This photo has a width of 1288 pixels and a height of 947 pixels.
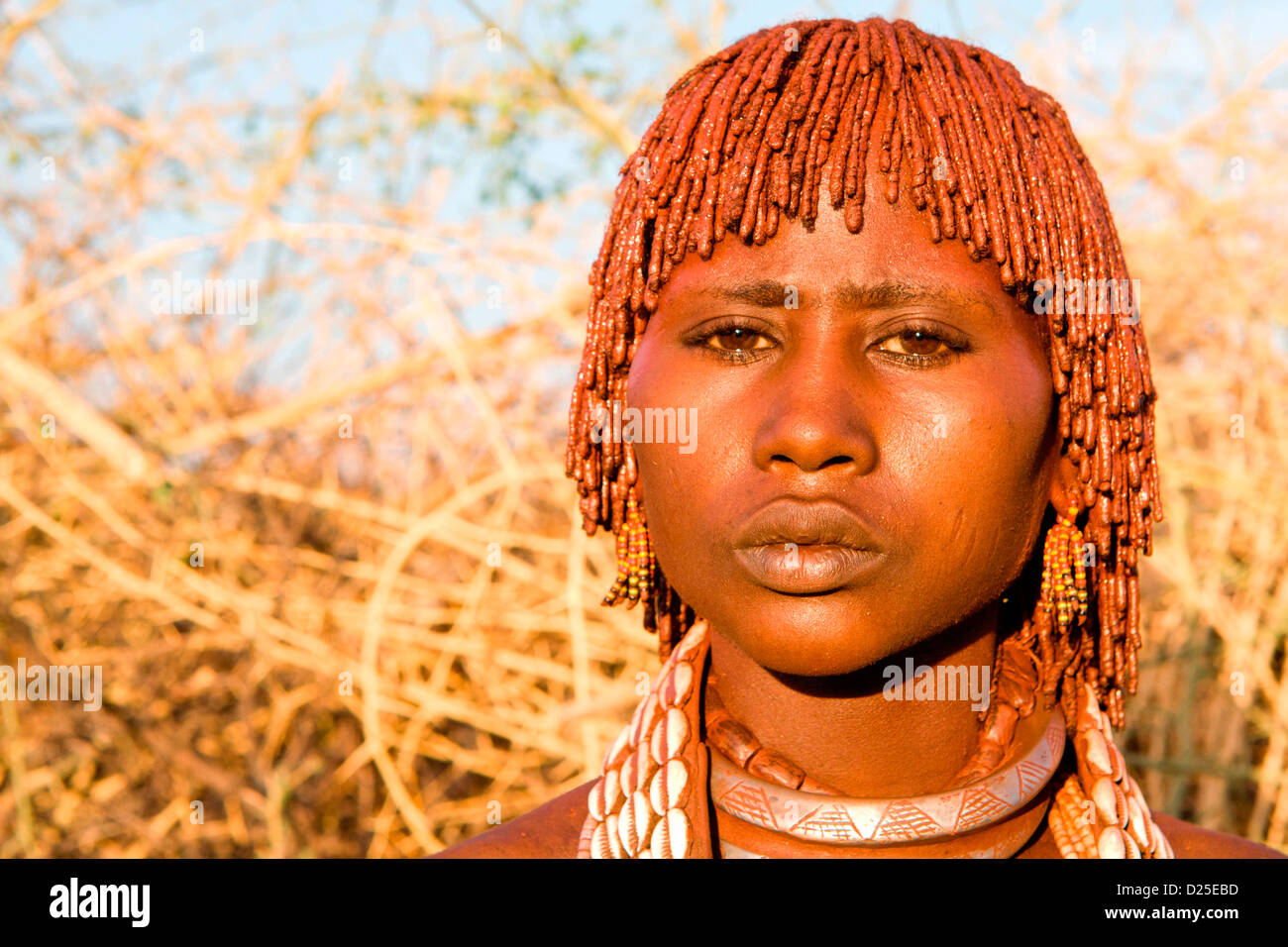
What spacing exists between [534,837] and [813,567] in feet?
2.11

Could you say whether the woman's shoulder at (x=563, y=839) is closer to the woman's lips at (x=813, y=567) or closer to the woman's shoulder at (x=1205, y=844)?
the woman's shoulder at (x=1205, y=844)

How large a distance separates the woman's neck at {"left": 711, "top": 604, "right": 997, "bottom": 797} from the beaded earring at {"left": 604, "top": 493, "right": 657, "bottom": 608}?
196 mm

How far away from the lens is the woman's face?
1.41 meters

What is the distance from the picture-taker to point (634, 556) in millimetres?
1791

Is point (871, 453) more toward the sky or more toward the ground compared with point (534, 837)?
more toward the sky

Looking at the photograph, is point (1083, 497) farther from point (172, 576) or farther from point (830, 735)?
point (172, 576)

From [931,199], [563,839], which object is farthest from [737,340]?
[563,839]

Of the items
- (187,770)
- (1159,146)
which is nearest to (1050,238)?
(1159,146)

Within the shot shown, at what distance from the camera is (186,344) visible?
13.8 feet

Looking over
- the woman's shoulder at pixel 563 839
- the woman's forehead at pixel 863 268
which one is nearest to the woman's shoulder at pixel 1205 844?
the woman's shoulder at pixel 563 839

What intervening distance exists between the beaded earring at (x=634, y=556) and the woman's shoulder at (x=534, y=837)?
0.32m

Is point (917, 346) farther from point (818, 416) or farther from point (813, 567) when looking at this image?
point (813, 567)

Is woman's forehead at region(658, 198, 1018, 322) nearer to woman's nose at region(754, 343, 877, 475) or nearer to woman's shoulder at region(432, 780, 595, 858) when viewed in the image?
woman's nose at region(754, 343, 877, 475)

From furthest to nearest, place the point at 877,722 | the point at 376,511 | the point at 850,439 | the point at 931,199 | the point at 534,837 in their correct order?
Answer: the point at 376,511, the point at 534,837, the point at 877,722, the point at 931,199, the point at 850,439
